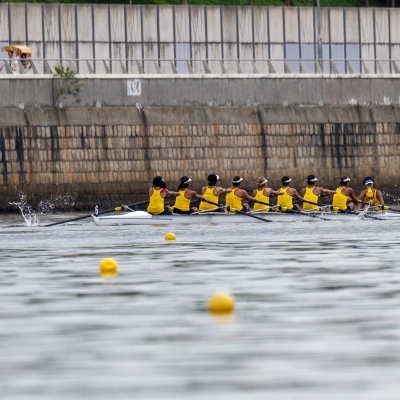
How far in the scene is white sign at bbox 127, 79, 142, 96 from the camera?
4906 cm

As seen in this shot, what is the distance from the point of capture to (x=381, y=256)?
62.5ft

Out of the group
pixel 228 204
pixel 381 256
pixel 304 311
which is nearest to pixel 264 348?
pixel 304 311

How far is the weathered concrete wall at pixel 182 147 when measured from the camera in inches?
1859

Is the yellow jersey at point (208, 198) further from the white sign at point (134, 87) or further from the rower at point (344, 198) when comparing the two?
the white sign at point (134, 87)

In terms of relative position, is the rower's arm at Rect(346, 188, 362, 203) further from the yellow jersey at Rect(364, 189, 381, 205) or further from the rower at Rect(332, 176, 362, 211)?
the yellow jersey at Rect(364, 189, 381, 205)

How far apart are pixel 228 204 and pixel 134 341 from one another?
76.1 ft

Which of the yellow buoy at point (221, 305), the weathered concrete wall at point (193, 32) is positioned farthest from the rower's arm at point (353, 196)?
the weathered concrete wall at point (193, 32)

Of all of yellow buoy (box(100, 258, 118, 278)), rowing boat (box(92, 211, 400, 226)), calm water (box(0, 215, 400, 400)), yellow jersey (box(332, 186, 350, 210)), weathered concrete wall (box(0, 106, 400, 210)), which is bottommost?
calm water (box(0, 215, 400, 400))

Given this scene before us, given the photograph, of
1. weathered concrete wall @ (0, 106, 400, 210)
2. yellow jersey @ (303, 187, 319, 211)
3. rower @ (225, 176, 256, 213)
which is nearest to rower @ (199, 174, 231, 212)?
rower @ (225, 176, 256, 213)

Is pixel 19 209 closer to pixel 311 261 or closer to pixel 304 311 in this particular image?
pixel 311 261

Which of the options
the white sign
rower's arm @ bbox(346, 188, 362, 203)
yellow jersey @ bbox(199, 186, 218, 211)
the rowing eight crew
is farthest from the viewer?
the white sign

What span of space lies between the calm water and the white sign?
29.2 metres

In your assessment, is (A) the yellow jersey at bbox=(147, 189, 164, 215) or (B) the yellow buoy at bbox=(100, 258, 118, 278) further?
(A) the yellow jersey at bbox=(147, 189, 164, 215)

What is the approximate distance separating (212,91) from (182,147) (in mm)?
2667
